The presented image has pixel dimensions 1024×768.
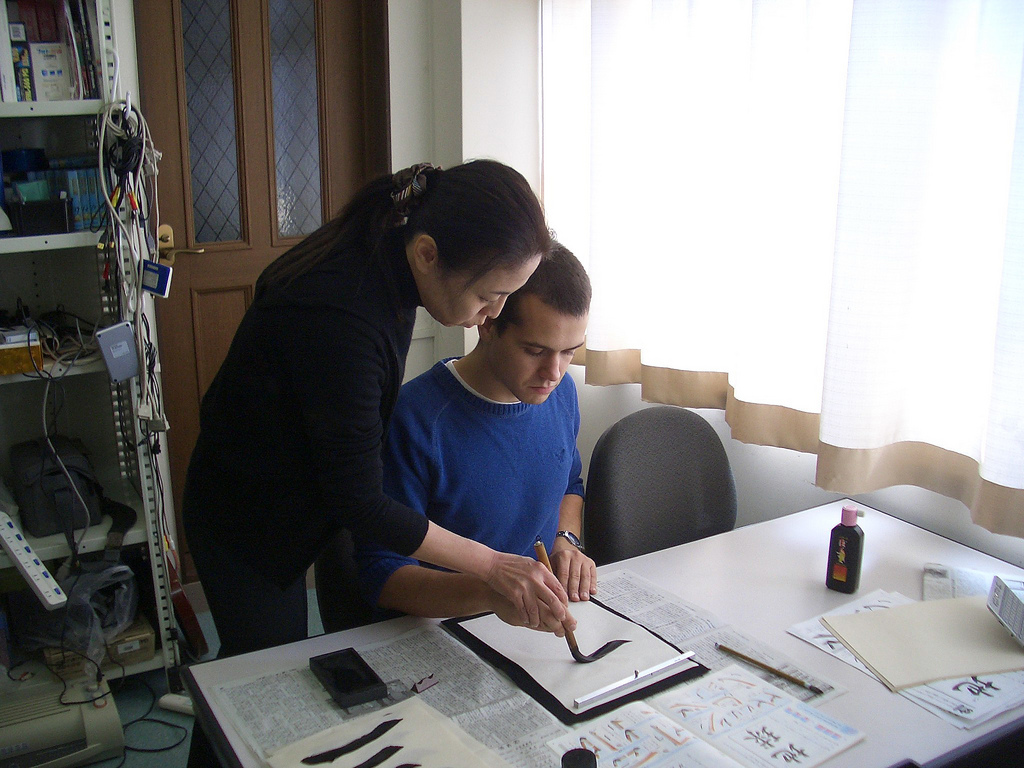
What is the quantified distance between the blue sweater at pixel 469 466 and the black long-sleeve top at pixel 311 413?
3.6 inches

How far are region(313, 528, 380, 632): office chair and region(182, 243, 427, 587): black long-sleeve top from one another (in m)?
0.07

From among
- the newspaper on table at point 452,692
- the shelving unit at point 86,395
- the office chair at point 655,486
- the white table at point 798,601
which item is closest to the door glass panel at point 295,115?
the shelving unit at point 86,395

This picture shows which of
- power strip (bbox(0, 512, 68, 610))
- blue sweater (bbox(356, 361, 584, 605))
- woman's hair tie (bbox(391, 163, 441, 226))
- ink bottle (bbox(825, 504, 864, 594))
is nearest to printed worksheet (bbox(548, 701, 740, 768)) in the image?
blue sweater (bbox(356, 361, 584, 605))

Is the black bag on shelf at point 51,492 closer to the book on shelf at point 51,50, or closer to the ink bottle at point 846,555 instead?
the book on shelf at point 51,50

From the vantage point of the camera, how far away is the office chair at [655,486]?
1814 millimetres

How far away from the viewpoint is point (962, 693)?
3.88 feet

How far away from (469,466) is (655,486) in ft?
1.92

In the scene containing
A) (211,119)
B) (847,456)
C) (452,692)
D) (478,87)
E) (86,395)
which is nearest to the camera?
(452,692)

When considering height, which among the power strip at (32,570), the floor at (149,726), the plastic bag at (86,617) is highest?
the power strip at (32,570)

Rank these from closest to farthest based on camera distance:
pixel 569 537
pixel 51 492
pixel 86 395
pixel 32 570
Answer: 1. pixel 569 537
2. pixel 32 570
3. pixel 51 492
4. pixel 86 395

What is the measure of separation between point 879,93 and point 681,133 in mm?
648

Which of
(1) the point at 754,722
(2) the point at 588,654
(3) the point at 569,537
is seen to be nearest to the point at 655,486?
(3) the point at 569,537

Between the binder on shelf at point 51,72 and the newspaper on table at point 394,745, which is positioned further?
the binder on shelf at point 51,72

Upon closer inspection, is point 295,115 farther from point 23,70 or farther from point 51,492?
point 51,492
